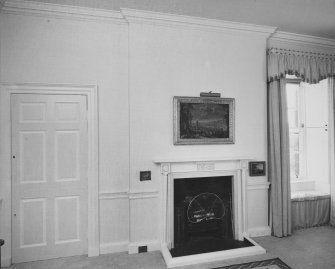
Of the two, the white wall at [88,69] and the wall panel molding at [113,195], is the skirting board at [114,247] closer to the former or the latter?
the white wall at [88,69]

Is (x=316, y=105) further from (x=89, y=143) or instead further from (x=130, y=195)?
(x=89, y=143)

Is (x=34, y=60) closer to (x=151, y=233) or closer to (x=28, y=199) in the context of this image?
(x=28, y=199)

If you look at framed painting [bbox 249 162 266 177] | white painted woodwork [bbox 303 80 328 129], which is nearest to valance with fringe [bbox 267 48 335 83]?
white painted woodwork [bbox 303 80 328 129]

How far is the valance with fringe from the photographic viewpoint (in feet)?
11.0

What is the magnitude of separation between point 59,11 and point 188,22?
64.6 inches

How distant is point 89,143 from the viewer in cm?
290

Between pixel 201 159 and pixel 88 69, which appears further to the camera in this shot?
pixel 201 159

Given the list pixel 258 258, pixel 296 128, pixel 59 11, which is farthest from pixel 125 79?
pixel 296 128

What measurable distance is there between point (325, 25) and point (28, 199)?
15.4 feet

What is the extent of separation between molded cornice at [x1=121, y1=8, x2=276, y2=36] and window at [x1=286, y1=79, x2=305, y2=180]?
130cm

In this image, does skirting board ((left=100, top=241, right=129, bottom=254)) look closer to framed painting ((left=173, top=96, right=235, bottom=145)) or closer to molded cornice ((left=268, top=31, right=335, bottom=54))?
framed painting ((left=173, top=96, right=235, bottom=145))

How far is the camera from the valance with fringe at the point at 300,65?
11.0 ft

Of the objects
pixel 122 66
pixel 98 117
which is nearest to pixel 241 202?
pixel 98 117

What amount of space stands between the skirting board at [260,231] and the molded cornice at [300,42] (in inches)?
110
